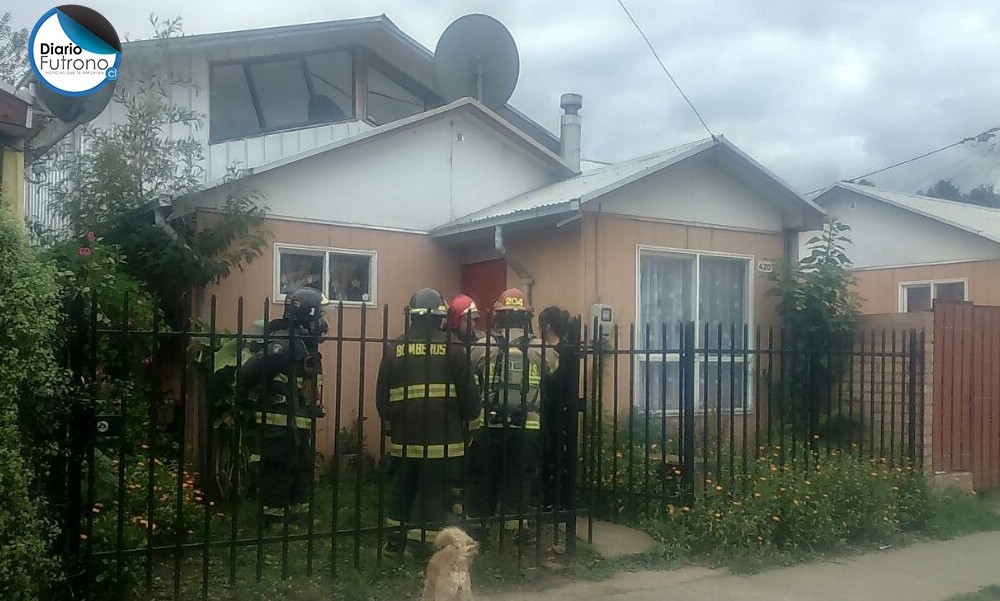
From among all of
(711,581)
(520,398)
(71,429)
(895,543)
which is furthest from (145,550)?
(895,543)

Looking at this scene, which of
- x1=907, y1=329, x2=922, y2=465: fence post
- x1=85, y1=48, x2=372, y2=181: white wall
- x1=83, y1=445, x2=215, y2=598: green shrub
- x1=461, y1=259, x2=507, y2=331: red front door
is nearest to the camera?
x1=83, y1=445, x2=215, y2=598: green shrub

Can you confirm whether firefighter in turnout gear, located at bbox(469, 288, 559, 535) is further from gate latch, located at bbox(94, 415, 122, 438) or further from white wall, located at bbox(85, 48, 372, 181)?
white wall, located at bbox(85, 48, 372, 181)

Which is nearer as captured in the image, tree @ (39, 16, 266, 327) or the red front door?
tree @ (39, 16, 266, 327)

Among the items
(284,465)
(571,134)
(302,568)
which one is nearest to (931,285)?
(571,134)

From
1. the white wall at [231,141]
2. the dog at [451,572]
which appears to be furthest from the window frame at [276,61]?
the dog at [451,572]

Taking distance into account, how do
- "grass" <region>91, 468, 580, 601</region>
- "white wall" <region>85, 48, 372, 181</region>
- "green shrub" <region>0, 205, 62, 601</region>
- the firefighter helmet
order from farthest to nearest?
"white wall" <region>85, 48, 372, 181</region> → the firefighter helmet → "grass" <region>91, 468, 580, 601</region> → "green shrub" <region>0, 205, 62, 601</region>

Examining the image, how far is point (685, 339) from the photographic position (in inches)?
266

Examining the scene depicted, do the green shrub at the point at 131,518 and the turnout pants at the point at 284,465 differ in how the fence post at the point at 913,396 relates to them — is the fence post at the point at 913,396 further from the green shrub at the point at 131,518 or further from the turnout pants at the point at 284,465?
the green shrub at the point at 131,518

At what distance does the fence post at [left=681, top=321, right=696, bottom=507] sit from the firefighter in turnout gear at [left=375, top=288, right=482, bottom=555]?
193cm

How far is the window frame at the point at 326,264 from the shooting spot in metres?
9.02

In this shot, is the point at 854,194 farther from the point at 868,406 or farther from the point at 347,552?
the point at 347,552

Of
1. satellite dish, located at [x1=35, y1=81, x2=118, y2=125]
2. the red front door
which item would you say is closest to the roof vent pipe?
the red front door

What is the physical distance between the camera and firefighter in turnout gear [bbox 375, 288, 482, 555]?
5586 millimetres

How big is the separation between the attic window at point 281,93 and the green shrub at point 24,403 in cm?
976
